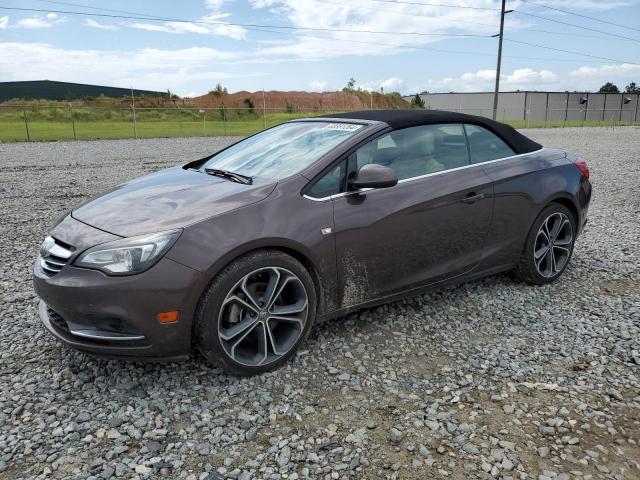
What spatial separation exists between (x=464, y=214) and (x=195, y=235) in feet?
6.74

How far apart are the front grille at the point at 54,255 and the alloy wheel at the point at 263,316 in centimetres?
93

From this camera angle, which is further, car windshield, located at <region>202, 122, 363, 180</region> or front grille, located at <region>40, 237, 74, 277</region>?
car windshield, located at <region>202, 122, 363, 180</region>

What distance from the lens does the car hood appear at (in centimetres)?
290

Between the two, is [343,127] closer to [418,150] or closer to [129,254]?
[418,150]

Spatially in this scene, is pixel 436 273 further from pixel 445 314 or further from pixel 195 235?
pixel 195 235

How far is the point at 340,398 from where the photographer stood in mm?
2930

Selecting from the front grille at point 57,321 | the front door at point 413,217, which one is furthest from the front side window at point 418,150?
the front grille at point 57,321

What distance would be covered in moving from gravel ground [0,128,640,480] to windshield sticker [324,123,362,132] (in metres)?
1.41

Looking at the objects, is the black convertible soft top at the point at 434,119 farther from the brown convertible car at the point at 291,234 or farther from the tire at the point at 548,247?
the tire at the point at 548,247

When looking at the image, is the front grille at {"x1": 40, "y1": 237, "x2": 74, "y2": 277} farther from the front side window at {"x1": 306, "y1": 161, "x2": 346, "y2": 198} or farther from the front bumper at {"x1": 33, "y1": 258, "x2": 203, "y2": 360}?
the front side window at {"x1": 306, "y1": 161, "x2": 346, "y2": 198}

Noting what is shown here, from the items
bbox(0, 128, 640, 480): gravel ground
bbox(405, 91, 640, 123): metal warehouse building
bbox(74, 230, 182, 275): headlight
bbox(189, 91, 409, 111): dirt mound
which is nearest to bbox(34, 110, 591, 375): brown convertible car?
bbox(74, 230, 182, 275): headlight

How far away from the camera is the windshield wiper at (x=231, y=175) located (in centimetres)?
341

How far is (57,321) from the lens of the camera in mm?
3004

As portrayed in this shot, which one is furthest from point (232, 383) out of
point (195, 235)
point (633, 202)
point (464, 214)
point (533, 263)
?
point (633, 202)
